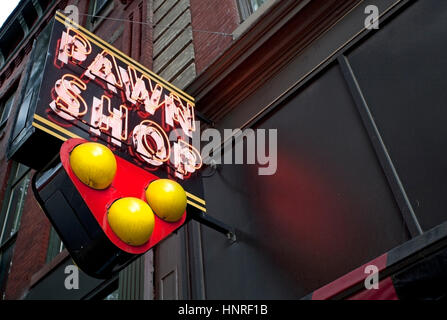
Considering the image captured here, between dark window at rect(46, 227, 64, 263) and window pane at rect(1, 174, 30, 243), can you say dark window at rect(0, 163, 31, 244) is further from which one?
dark window at rect(46, 227, 64, 263)

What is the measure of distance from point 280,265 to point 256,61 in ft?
9.57

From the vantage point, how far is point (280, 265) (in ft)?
15.6

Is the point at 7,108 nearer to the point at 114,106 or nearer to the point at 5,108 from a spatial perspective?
the point at 5,108

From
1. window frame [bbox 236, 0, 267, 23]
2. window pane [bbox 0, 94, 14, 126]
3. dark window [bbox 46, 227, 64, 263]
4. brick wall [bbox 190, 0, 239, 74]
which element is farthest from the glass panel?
window pane [bbox 0, 94, 14, 126]

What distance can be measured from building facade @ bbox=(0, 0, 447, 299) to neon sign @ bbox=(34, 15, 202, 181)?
47 centimetres

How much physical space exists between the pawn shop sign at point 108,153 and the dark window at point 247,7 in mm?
2360

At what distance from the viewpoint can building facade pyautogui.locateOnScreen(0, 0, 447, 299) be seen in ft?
13.2

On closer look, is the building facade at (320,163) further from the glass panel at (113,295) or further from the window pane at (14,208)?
the window pane at (14,208)

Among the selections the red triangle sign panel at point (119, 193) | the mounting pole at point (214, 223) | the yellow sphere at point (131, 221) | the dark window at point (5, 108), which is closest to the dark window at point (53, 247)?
the mounting pole at point (214, 223)

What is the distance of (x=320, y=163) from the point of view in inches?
198

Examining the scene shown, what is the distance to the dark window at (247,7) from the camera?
8062mm
